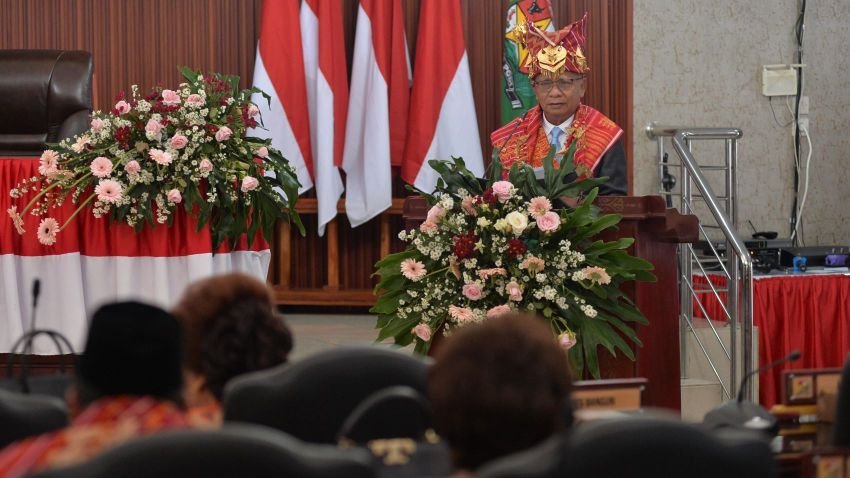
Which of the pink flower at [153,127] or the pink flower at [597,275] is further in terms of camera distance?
the pink flower at [153,127]

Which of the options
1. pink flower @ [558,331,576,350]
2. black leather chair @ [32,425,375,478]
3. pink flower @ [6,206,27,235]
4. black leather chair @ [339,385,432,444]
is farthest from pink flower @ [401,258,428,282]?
black leather chair @ [32,425,375,478]

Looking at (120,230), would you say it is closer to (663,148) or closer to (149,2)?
(149,2)

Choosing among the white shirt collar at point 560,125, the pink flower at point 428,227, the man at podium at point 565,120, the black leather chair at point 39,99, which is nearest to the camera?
the pink flower at point 428,227

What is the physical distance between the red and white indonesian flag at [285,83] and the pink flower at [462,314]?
3.94 meters

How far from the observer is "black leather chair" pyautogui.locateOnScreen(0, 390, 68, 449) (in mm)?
2145

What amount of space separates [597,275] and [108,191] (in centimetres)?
192

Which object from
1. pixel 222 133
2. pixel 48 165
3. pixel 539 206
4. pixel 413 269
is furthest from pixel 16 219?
pixel 539 206

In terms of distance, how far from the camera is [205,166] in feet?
16.2

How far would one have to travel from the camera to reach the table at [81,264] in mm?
5059

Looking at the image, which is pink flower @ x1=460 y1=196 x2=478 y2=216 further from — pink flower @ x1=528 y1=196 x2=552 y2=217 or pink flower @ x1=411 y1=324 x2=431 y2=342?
pink flower @ x1=411 y1=324 x2=431 y2=342

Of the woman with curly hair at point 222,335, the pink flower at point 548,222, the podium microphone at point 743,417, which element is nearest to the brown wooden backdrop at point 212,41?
the pink flower at point 548,222

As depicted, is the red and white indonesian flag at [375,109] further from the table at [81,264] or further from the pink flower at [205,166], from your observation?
the pink flower at [205,166]

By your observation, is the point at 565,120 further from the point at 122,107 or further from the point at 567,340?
the point at 122,107

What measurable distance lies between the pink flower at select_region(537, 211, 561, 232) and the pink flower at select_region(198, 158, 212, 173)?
1.39 meters
